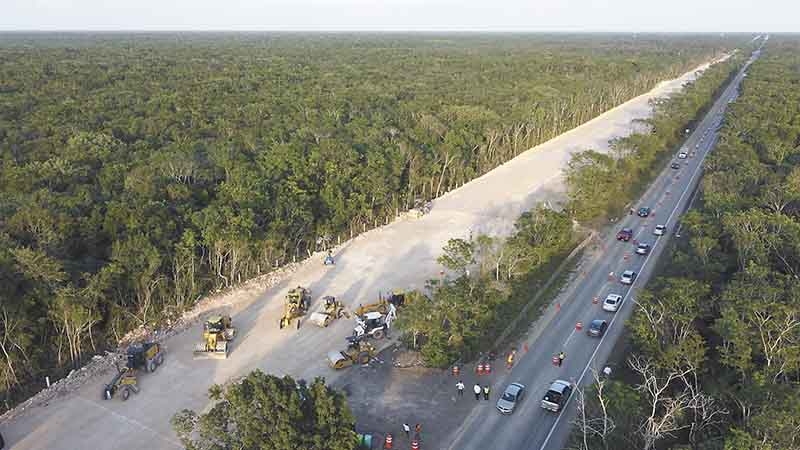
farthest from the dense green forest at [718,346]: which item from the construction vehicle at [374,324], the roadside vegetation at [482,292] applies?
the construction vehicle at [374,324]

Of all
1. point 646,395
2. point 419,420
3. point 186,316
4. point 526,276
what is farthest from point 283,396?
point 526,276

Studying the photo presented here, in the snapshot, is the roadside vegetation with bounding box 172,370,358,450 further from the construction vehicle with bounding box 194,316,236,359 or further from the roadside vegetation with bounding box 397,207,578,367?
the construction vehicle with bounding box 194,316,236,359

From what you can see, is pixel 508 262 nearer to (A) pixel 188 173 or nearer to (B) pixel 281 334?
(B) pixel 281 334

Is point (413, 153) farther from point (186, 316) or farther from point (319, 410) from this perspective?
point (319, 410)

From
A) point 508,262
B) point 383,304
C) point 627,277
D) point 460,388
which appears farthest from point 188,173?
point 627,277

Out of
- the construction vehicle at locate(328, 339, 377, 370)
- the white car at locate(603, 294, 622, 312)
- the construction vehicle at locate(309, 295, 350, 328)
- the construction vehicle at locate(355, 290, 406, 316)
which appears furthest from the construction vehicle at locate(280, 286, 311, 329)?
the white car at locate(603, 294, 622, 312)

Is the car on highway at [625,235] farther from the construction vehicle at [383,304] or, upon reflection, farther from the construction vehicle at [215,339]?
the construction vehicle at [215,339]
